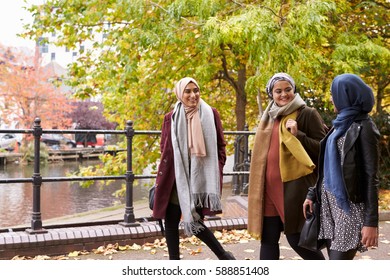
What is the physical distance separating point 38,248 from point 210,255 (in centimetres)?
176

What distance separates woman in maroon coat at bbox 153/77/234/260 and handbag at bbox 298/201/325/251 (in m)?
1.26

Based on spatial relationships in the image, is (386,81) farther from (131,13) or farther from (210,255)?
(210,255)

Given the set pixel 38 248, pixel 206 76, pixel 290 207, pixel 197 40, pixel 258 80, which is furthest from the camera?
pixel 206 76

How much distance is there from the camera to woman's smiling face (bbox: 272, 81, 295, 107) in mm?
4578

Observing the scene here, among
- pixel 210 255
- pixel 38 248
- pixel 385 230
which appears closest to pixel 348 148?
pixel 210 255

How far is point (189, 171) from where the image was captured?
523 cm

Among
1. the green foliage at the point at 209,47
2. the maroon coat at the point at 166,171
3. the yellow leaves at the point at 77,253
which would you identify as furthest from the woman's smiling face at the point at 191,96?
the green foliage at the point at 209,47

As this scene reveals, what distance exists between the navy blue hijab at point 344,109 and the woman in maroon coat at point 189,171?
1.55 meters

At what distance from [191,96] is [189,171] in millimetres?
621

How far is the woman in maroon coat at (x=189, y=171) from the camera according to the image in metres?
5.13

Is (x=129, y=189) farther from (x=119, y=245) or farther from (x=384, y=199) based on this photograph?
(x=384, y=199)

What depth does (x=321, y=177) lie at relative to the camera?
3998 mm

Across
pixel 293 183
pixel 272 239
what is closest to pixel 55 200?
pixel 272 239

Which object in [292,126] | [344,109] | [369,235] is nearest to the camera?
[369,235]
